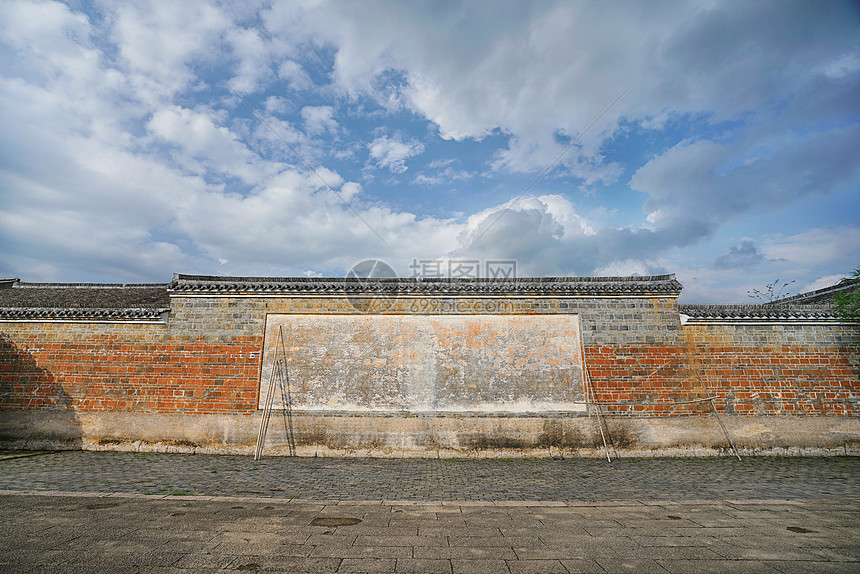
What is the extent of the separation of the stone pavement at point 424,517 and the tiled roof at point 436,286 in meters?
4.39

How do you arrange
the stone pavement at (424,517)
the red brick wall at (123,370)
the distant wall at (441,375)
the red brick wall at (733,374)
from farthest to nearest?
the red brick wall at (123,370)
the red brick wall at (733,374)
the distant wall at (441,375)
the stone pavement at (424,517)

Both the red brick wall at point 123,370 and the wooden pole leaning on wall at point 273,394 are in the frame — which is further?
the red brick wall at point 123,370

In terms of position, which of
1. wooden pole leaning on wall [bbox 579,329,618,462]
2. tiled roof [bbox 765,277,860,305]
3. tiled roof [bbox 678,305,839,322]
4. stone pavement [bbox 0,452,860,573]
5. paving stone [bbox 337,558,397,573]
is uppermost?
tiled roof [bbox 765,277,860,305]

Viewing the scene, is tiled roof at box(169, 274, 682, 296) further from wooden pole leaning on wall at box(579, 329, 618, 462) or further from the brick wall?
wooden pole leaning on wall at box(579, 329, 618, 462)

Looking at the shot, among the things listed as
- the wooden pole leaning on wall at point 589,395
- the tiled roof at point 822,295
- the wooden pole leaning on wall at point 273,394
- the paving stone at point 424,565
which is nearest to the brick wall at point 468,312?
the wooden pole leaning on wall at point 589,395

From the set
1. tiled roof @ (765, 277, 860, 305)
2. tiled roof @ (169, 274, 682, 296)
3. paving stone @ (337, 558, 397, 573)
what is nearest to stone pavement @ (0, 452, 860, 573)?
paving stone @ (337, 558, 397, 573)

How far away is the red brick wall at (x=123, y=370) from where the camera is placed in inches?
416

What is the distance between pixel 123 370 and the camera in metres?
10.7

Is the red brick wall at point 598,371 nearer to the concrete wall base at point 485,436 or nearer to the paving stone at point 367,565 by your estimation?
the concrete wall base at point 485,436

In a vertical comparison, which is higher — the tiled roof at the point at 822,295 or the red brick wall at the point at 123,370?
the tiled roof at the point at 822,295

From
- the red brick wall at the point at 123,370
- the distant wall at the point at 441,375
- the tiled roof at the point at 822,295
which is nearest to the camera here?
the distant wall at the point at 441,375

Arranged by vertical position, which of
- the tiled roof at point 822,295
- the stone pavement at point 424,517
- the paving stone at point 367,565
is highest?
the tiled roof at point 822,295

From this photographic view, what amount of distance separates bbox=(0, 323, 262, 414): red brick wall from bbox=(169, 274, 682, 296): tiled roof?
1426 millimetres

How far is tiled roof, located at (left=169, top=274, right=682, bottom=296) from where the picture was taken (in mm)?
11062
